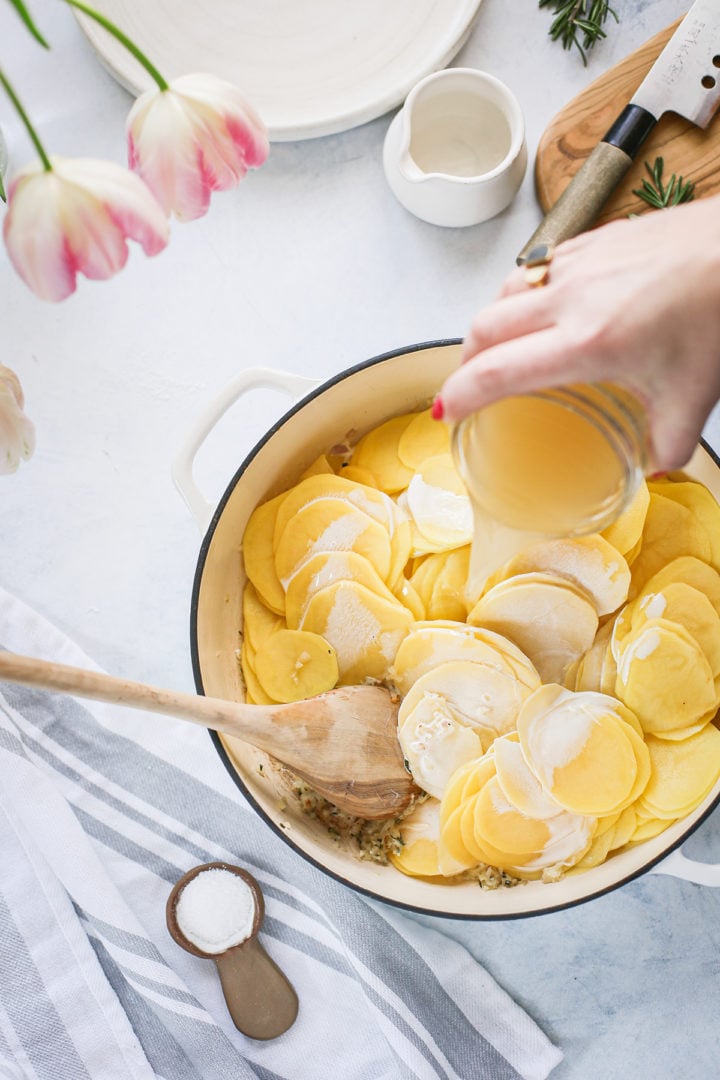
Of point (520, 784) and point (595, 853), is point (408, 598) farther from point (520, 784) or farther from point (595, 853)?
point (595, 853)

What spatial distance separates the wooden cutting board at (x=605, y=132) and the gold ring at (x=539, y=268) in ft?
1.69

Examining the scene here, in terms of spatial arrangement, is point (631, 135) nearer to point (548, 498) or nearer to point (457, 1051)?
point (548, 498)

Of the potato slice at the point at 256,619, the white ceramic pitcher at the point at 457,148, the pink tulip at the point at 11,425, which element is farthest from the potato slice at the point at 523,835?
the white ceramic pitcher at the point at 457,148

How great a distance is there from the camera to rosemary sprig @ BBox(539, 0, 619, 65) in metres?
1.31

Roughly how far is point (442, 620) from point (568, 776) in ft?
0.80

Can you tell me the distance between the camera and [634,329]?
691 millimetres

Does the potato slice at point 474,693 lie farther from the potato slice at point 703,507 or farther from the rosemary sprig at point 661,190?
the rosemary sprig at point 661,190

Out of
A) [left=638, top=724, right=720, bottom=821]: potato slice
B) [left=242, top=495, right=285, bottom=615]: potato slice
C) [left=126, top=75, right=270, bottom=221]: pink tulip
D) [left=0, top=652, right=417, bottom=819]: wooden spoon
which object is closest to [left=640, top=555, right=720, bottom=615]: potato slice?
[left=638, top=724, right=720, bottom=821]: potato slice

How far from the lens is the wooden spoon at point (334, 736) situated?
979mm

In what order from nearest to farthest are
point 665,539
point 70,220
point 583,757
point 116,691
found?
point 70,220, point 116,691, point 583,757, point 665,539

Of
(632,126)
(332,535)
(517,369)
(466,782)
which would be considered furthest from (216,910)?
(632,126)

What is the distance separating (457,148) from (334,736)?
879mm

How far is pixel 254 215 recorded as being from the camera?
137cm

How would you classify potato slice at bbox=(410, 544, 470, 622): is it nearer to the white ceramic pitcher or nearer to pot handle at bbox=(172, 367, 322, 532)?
pot handle at bbox=(172, 367, 322, 532)
